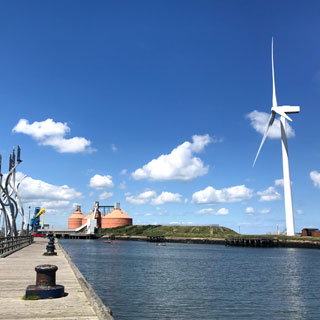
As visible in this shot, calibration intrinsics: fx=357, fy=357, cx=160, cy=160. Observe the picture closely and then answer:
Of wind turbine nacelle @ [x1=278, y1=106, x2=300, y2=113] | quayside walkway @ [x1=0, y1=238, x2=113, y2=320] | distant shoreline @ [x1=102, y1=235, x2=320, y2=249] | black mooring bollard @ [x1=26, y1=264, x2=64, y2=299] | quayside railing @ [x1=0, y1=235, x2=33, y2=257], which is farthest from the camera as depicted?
distant shoreline @ [x1=102, y1=235, x2=320, y2=249]

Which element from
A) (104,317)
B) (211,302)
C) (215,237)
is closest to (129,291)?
(211,302)

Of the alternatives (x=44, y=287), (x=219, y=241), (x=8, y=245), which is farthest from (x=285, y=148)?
(x=44, y=287)

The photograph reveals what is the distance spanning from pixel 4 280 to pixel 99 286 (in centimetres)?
1367

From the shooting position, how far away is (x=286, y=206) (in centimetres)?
11312

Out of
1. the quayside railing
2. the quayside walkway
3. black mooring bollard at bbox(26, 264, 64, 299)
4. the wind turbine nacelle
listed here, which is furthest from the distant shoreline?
black mooring bollard at bbox(26, 264, 64, 299)

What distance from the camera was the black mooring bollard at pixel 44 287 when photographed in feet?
40.5

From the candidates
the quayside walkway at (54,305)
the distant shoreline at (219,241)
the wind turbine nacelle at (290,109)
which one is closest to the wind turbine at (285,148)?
the wind turbine nacelle at (290,109)

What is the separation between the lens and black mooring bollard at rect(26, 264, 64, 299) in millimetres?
12336

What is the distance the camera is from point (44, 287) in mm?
12508

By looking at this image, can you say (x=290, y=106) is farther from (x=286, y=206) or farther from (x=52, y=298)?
(x=52, y=298)

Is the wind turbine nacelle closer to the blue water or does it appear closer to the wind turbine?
the wind turbine

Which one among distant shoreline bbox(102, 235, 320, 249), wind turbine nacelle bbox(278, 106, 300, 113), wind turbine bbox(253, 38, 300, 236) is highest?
wind turbine nacelle bbox(278, 106, 300, 113)

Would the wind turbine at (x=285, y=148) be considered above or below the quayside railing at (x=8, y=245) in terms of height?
above

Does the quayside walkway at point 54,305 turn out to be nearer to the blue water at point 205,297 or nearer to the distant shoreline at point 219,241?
the blue water at point 205,297
